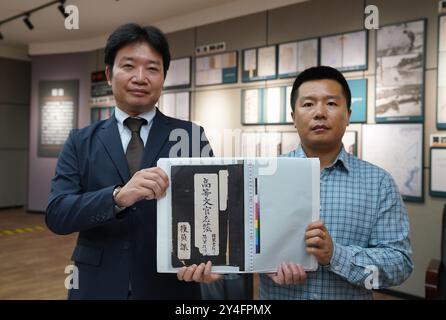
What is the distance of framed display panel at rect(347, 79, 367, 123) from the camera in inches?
158

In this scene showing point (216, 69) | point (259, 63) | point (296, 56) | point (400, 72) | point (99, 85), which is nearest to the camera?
point (400, 72)

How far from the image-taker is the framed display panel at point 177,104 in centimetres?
580

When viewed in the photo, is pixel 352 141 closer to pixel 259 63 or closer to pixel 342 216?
pixel 259 63

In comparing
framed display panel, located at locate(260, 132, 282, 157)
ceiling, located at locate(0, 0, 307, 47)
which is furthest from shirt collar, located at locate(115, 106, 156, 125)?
ceiling, located at locate(0, 0, 307, 47)

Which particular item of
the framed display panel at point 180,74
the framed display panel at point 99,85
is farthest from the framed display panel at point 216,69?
the framed display panel at point 99,85

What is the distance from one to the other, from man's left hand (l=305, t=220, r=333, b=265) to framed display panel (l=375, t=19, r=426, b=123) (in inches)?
119

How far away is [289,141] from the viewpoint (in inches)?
184

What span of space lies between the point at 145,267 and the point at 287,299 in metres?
0.46

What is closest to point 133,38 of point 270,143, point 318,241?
point 318,241

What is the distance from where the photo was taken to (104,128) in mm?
1321

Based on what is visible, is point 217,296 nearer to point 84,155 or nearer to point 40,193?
point 84,155

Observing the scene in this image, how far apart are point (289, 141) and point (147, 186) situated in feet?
12.3

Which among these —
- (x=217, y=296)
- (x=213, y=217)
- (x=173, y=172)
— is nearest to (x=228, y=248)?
(x=213, y=217)

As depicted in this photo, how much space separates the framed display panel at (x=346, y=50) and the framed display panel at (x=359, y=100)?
0.15 m
